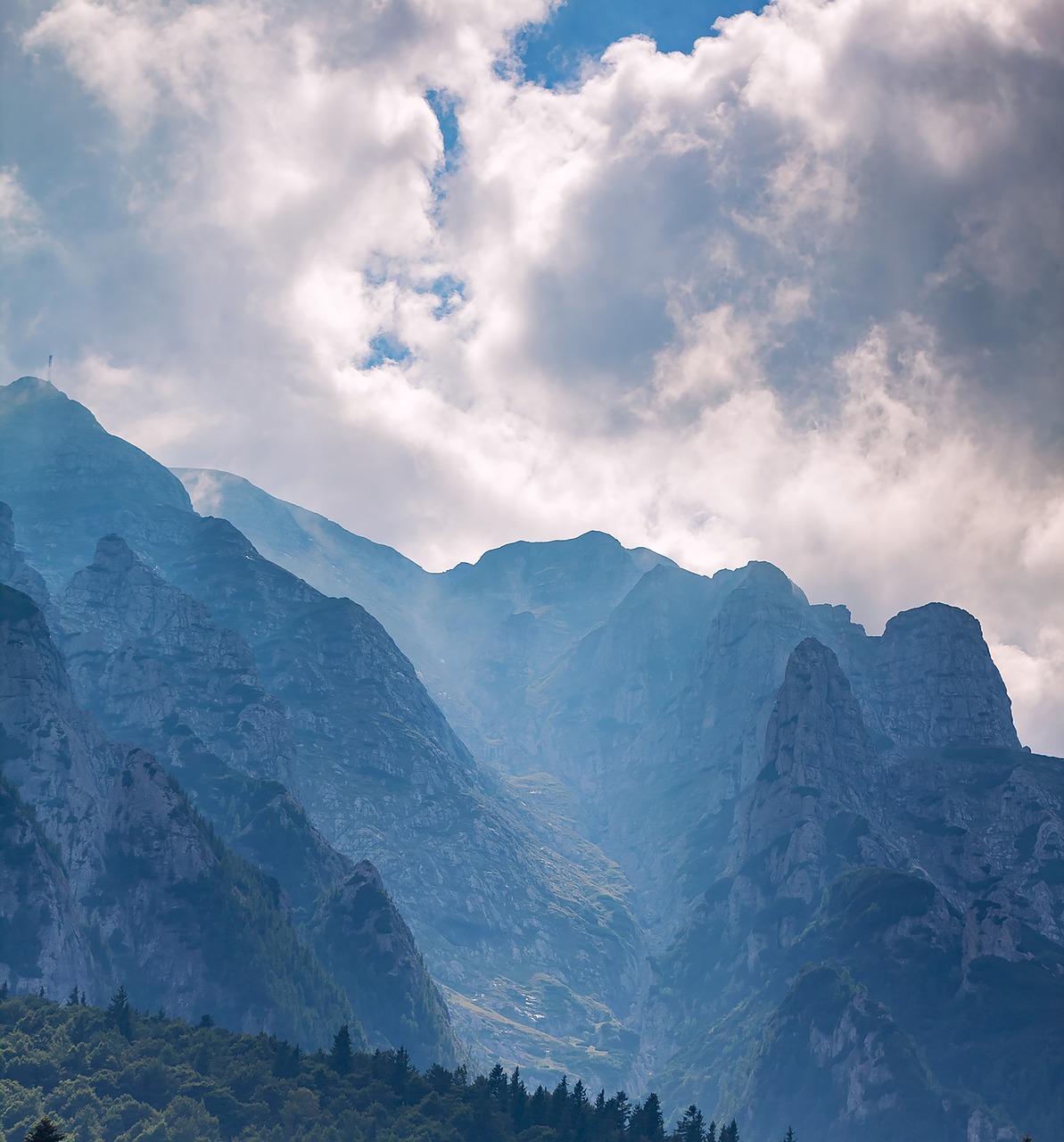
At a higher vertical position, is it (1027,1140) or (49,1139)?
(1027,1140)

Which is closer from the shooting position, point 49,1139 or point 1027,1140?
point 49,1139

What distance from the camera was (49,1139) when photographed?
107 metres

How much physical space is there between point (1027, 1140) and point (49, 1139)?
123131 millimetres

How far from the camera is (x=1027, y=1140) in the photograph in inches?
6944
